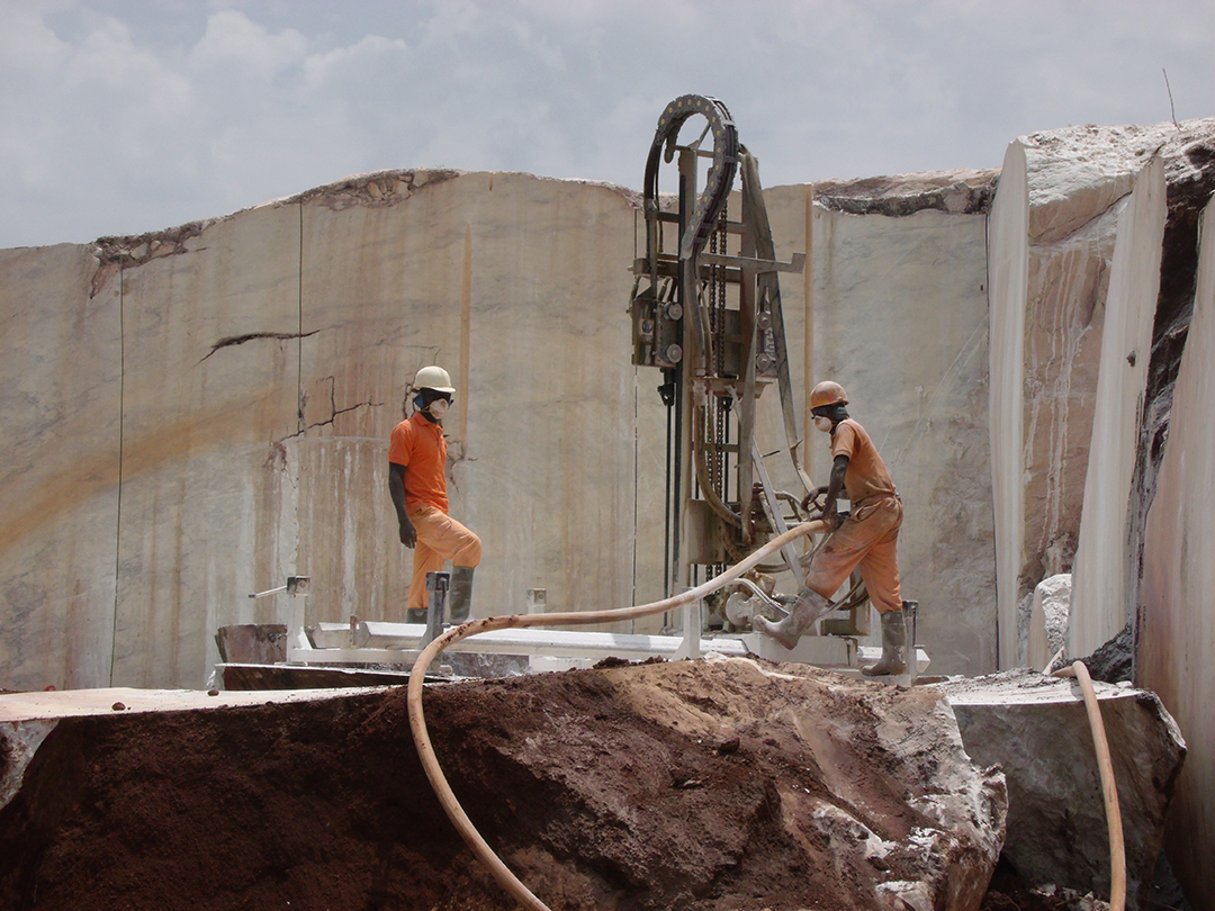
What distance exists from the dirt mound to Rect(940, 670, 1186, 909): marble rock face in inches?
33.0

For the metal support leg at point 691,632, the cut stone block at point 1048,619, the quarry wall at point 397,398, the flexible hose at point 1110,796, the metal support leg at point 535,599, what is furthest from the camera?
the quarry wall at point 397,398

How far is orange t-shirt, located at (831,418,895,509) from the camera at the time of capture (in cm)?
641

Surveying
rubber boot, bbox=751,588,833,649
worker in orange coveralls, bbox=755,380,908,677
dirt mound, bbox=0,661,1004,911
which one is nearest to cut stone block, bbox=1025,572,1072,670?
worker in orange coveralls, bbox=755,380,908,677

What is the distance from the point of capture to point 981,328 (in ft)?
41.7

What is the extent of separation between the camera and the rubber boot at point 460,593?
6.58m

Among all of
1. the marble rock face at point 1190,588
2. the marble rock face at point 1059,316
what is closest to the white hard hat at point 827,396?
the marble rock face at point 1190,588

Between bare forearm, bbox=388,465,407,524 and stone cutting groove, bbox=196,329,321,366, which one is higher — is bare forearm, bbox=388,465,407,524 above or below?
below

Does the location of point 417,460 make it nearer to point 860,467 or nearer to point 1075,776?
point 860,467

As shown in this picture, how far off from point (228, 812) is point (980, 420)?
10232 mm

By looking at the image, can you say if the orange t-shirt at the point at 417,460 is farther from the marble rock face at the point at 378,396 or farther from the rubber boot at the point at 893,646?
the marble rock face at the point at 378,396

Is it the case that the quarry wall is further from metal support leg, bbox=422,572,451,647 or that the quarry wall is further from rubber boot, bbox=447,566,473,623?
metal support leg, bbox=422,572,451,647

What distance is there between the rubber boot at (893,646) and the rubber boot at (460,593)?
77.2 inches

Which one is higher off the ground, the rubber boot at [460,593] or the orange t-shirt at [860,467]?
the orange t-shirt at [860,467]

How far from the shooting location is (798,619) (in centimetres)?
652
